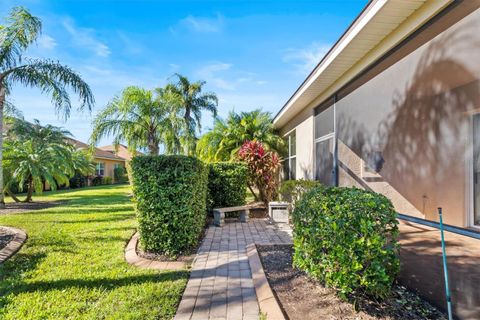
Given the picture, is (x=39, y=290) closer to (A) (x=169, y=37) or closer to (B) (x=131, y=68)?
(A) (x=169, y=37)

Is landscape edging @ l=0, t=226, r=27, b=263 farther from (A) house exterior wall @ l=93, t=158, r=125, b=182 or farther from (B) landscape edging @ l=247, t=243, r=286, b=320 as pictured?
(A) house exterior wall @ l=93, t=158, r=125, b=182

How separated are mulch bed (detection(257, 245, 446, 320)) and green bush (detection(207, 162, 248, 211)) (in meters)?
4.51

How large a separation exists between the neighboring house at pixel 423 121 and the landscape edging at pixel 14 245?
5.76 meters

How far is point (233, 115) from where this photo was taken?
1224cm

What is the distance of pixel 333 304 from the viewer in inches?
105

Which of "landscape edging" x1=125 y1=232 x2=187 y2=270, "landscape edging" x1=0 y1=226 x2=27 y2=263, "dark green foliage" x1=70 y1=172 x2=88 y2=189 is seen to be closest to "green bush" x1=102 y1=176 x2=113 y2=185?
"dark green foliage" x1=70 y1=172 x2=88 y2=189

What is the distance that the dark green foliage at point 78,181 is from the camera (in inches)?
874

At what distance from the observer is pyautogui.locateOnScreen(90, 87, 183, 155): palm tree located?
9898 millimetres

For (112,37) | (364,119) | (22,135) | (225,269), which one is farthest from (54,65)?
(364,119)

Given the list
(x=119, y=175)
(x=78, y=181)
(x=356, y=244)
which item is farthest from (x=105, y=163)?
(x=356, y=244)

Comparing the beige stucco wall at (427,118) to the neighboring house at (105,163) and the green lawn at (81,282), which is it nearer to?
the green lawn at (81,282)

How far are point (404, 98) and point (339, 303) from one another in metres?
2.49

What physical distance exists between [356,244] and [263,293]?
120 centimetres

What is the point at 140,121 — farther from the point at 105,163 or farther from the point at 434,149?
the point at 105,163
